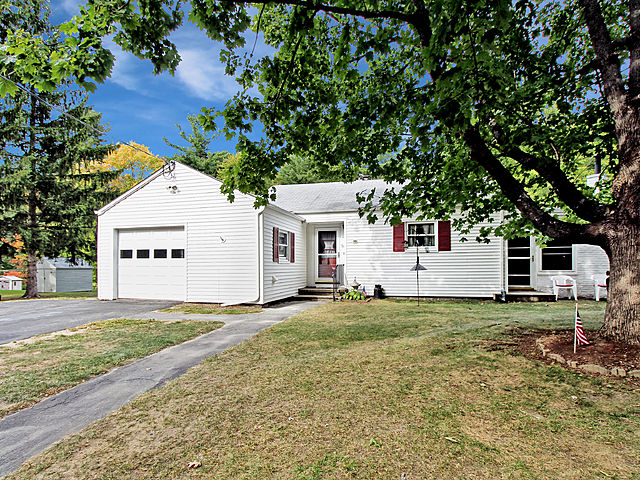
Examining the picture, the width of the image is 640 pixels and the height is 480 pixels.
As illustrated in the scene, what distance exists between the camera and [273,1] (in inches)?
143

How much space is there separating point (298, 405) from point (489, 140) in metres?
5.42

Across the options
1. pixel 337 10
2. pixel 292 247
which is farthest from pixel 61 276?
pixel 337 10

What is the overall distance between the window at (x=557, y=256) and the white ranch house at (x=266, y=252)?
0.03 meters

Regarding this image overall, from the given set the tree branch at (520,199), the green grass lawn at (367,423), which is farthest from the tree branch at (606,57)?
the green grass lawn at (367,423)

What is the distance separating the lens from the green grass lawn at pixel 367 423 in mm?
2170

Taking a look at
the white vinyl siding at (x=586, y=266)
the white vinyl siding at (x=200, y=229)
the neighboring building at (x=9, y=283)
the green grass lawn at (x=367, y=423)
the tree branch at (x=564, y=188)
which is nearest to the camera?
the green grass lawn at (x=367, y=423)

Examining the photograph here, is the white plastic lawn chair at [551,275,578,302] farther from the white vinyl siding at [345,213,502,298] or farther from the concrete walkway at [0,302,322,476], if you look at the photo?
the concrete walkway at [0,302,322,476]

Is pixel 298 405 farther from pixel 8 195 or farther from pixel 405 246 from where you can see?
pixel 8 195

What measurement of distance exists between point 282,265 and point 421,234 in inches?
204

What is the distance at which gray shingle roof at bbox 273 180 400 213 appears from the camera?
1326 cm

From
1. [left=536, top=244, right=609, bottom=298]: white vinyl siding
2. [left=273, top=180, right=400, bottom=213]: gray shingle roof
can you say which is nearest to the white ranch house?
[left=536, top=244, right=609, bottom=298]: white vinyl siding

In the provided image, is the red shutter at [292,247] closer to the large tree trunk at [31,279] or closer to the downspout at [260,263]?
the downspout at [260,263]

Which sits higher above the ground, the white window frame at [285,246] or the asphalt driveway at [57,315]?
the white window frame at [285,246]

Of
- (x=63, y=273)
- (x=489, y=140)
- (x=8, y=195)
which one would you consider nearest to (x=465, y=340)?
→ (x=489, y=140)
